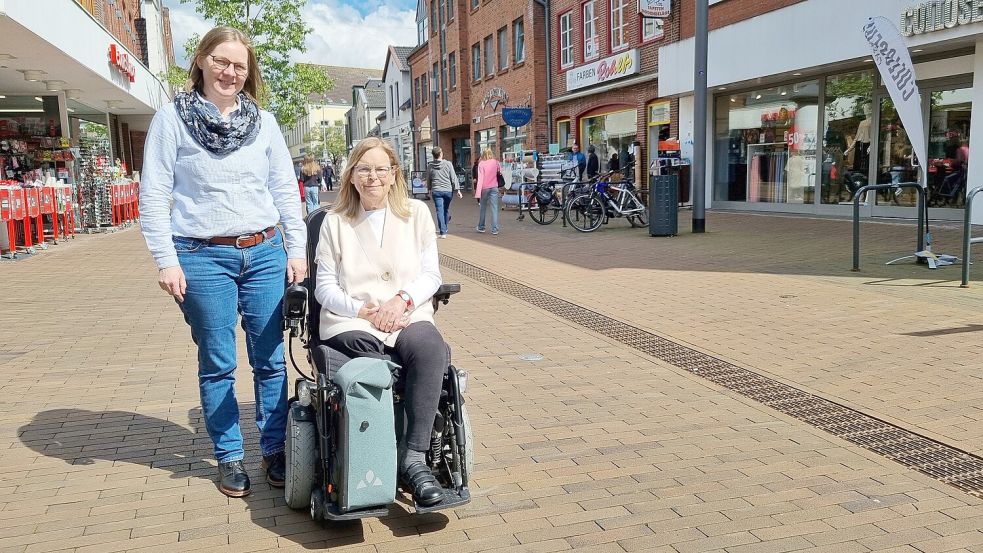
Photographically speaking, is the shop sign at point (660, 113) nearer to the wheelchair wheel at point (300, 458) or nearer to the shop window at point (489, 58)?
the shop window at point (489, 58)

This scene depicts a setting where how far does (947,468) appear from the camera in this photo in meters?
3.53

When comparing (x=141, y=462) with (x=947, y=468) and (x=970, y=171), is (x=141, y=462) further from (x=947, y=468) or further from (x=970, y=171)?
(x=970, y=171)

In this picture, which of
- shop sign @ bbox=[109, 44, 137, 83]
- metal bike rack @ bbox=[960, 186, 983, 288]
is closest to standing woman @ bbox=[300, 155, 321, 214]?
shop sign @ bbox=[109, 44, 137, 83]

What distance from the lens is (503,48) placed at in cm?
3048

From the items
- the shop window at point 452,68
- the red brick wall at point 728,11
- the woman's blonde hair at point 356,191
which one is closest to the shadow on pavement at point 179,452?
the woman's blonde hair at point 356,191

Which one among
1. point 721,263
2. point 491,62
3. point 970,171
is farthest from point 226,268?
point 491,62

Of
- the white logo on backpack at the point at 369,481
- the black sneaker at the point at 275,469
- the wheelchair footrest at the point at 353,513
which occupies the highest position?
the white logo on backpack at the point at 369,481

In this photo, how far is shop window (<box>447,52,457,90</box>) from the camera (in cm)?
3650

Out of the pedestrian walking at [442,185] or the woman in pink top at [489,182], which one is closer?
the pedestrian walking at [442,185]

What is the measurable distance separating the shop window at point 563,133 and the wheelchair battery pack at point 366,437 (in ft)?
75.8

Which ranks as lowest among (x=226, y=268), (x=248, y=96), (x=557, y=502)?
(x=557, y=502)

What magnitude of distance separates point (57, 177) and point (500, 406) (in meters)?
16.6

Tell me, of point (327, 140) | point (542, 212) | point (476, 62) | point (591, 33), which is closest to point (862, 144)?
point (542, 212)

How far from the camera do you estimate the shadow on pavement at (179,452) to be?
308cm
